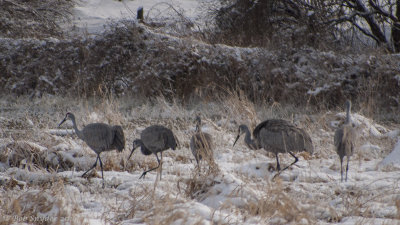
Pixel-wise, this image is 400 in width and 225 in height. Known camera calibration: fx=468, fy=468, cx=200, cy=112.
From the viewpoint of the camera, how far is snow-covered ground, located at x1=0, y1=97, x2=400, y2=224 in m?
4.07

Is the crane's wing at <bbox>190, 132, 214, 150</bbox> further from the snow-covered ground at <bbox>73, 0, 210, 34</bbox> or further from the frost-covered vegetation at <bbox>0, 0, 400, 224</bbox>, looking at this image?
the snow-covered ground at <bbox>73, 0, 210, 34</bbox>

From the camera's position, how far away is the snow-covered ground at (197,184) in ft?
13.4

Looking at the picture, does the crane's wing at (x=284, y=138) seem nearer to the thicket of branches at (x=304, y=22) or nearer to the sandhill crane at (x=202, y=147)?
the sandhill crane at (x=202, y=147)

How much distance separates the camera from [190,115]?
10438mm

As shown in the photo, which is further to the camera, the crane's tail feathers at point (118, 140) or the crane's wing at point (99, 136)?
the crane's tail feathers at point (118, 140)

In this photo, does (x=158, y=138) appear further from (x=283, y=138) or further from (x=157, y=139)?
(x=283, y=138)

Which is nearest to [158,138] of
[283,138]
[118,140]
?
[118,140]

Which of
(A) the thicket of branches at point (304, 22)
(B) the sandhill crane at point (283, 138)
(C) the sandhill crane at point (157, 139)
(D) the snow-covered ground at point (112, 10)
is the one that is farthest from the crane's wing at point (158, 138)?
(D) the snow-covered ground at point (112, 10)

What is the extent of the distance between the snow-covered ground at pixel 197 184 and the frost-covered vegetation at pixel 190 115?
2 centimetres

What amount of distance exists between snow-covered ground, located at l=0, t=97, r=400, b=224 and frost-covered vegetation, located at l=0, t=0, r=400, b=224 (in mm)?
21

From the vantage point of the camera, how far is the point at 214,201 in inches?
185

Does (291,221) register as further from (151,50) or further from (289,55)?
(151,50)

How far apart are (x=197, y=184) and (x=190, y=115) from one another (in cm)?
548

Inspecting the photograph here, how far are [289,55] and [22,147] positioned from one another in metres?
7.70
